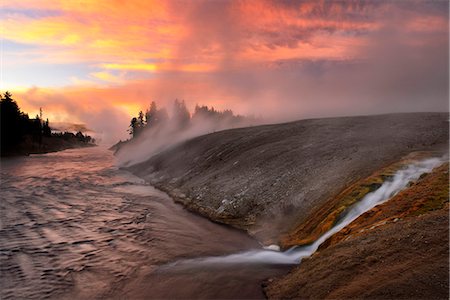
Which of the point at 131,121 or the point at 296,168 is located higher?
the point at 131,121

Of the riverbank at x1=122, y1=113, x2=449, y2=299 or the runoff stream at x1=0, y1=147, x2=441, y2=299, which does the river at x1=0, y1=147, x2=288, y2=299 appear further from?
the riverbank at x1=122, y1=113, x2=449, y2=299

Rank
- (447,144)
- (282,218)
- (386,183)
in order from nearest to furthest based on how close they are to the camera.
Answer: (386,183)
(282,218)
(447,144)

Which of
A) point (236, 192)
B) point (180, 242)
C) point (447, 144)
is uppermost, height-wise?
point (447, 144)

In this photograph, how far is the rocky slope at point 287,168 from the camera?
24.5 metres

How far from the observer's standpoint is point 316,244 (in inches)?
699

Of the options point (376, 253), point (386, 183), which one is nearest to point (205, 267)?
point (376, 253)

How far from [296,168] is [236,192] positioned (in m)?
5.91

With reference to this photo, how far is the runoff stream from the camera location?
1480 cm

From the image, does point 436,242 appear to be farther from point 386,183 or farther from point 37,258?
point 37,258

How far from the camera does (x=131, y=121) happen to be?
178875mm

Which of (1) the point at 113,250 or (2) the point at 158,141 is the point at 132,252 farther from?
(2) the point at 158,141

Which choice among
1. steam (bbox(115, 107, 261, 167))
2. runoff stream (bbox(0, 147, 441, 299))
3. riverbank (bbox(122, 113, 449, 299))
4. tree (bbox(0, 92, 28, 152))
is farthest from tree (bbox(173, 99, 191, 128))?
runoff stream (bbox(0, 147, 441, 299))

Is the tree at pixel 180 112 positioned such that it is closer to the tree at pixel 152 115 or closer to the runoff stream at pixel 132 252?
the tree at pixel 152 115

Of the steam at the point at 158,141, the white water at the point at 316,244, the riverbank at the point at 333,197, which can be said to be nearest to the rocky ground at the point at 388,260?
the riverbank at the point at 333,197
